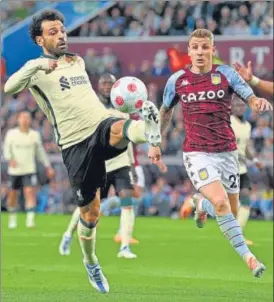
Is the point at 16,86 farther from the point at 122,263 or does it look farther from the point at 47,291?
the point at 122,263

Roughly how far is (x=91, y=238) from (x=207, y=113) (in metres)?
1.77

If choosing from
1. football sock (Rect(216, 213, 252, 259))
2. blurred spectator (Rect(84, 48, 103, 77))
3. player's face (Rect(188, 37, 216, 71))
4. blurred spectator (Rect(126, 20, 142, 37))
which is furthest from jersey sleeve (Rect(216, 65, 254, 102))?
blurred spectator (Rect(126, 20, 142, 37))

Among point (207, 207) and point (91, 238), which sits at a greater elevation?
point (207, 207)

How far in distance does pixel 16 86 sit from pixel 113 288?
9.06 ft

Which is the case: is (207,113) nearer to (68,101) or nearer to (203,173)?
(203,173)

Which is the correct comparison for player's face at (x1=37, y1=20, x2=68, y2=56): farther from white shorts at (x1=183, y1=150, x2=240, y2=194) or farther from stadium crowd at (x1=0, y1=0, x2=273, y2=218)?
stadium crowd at (x1=0, y1=0, x2=273, y2=218)

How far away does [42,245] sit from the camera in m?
17.9

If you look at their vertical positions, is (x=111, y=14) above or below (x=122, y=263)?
above

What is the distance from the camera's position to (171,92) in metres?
11.1

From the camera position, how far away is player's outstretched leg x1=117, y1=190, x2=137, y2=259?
1524 cm

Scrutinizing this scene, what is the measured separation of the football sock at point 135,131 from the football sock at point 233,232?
4.40 feet

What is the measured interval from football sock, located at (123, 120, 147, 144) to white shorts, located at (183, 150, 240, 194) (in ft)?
4.11

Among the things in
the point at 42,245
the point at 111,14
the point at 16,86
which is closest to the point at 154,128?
the point at 16,86

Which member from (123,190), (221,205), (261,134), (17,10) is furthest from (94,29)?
(221,205)
